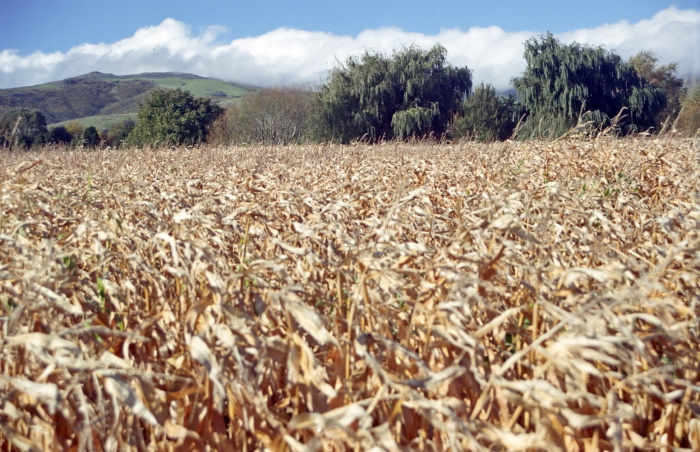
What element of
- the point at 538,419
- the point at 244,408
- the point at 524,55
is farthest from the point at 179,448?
the point at 524,55

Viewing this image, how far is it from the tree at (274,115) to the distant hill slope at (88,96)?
64.2m

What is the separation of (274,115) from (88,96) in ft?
320

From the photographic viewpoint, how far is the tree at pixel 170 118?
29.6m

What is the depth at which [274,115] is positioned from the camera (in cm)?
3588

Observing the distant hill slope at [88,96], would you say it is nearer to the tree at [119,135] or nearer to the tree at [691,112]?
the tree at [119,135]

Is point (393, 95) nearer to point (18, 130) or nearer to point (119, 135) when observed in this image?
point (119, 135)

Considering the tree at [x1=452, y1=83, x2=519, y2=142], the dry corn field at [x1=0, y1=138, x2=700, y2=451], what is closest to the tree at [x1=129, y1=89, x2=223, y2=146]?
the tree at [x1=452, y1=83, x2=519, y2=142]

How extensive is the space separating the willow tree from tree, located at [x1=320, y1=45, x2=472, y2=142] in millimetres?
3899

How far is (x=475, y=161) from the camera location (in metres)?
7.20

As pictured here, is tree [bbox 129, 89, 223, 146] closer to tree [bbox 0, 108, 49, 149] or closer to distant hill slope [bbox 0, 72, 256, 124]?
tree [bbox 0, 108, 49, 149]

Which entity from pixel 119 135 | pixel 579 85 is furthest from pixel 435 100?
pixel 119 135

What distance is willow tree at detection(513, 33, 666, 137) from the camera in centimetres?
3381

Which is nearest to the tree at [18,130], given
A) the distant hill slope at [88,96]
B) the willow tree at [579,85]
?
the willow tree at [579,85]

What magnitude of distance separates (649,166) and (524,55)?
3294cm
